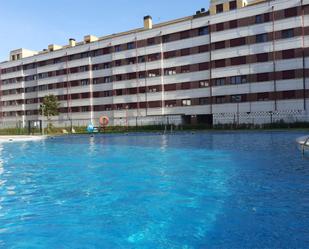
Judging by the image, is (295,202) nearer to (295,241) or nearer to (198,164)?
(295,241)

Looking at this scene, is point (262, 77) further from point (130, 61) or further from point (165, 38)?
point (130, 61)

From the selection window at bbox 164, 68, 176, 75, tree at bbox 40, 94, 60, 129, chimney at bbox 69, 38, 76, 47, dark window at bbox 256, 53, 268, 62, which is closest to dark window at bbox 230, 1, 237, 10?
dark window at bbox 256, 53, 268, 62

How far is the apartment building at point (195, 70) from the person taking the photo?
1858 inches

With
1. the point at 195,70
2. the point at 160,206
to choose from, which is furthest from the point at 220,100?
the point at 160,206

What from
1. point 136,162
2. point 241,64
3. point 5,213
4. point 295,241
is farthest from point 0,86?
point 295,241

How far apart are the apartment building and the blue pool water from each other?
3443cm

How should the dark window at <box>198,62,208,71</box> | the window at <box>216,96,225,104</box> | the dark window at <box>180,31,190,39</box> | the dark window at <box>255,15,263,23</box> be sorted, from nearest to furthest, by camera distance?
the dark window at <box>255,15,263,23</box> < the window at <box>216,96,225,104</box> < the dark window at <box>198,62,208,71</box> < the dark window at <box>180,31,190,39</box>

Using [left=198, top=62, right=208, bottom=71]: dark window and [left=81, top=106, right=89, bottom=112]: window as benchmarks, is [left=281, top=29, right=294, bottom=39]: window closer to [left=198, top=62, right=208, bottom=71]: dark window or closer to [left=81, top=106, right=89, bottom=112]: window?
[left=198, top=62, right=208, bottom=71]: dark window

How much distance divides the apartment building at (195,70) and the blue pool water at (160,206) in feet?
113

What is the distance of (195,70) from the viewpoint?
5578cm

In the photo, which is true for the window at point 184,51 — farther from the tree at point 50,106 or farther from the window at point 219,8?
the tree at point 50,106

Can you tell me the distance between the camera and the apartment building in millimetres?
47188

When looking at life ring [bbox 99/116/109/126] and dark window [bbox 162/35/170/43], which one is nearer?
dark window [bbox 162/35/170/43]

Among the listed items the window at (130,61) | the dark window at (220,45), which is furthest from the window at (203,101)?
the window at (130,61)
